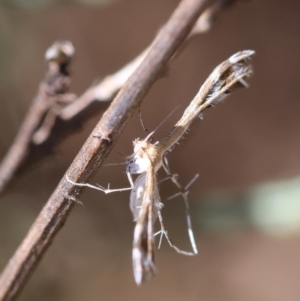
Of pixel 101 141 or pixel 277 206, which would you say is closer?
pixel 101 141

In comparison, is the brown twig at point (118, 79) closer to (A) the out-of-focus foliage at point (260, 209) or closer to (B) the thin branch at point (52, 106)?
(B) the thin branch at point (52, 106)

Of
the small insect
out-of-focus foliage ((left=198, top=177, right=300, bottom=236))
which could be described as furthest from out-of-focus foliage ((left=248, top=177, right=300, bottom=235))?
the small insect

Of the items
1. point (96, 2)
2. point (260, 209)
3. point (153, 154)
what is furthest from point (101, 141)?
point (260, 209)

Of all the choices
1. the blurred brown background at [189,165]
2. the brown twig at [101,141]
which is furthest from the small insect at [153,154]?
the blurred brown background at [189,165]

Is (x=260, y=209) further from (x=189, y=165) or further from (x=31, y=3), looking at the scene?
(x=31, y=3)

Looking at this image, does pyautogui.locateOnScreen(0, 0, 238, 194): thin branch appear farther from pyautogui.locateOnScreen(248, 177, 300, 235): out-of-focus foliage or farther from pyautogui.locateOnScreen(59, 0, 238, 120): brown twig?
pyautogui.locateOnScreen(248, 177, 300, 235): out-of-focus foliage
